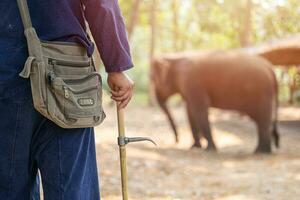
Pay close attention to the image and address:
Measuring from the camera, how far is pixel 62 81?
213 centimetres

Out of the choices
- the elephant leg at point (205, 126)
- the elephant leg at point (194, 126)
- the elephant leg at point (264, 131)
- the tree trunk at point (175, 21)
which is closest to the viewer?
the elephant leg at point (264, 131)

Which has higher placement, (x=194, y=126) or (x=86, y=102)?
(x=86, y=102)

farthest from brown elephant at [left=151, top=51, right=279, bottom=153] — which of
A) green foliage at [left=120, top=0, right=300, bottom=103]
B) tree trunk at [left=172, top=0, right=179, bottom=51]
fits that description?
tree trunk at [left=172, top=0, right=179, bottom=51]

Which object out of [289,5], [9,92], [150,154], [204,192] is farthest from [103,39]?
[289,5]

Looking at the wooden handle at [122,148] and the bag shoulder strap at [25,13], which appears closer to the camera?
the bag shoulder strap at [25,13]

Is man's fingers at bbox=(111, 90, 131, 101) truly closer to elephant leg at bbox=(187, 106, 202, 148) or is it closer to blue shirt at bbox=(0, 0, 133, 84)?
blue shirt at bbox=(0, 0, 133, 84)

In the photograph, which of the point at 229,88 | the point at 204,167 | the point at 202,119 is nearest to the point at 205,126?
the point at 202,119

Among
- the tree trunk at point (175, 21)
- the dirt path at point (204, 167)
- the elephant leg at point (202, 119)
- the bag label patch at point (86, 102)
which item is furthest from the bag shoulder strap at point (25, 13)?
the tree trunk at point (175, 21)

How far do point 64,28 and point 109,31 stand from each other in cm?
16

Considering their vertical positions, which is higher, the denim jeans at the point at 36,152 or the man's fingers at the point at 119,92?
the man's fingers at the point at 119,92

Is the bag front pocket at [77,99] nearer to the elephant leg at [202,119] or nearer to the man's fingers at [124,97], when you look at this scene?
the man's fingers at [124,97]

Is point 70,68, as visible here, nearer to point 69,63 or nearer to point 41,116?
point 69,63

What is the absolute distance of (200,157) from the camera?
8.14 m

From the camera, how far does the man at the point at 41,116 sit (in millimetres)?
2164
